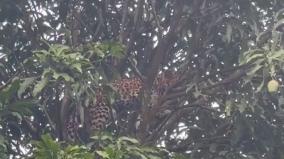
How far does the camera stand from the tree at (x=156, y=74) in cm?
362

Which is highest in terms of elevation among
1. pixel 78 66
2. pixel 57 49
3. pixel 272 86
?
pixel 57 49

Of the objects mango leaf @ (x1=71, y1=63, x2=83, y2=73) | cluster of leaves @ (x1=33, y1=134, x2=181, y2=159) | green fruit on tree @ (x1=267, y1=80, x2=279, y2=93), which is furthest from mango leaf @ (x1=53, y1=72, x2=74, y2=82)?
green fruit on tree @ (x1=267, y1=80, x2=279, y2=93)

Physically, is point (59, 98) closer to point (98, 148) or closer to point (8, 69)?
point (8, 69)

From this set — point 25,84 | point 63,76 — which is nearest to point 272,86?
point 63,76

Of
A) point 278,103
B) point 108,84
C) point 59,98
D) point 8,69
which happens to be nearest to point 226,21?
point 278,103

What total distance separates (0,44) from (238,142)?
182 centimetres

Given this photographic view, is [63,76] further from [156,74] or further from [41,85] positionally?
[156,74]

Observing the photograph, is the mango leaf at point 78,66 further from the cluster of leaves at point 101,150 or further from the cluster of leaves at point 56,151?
the cluster of leaves at point 56,151

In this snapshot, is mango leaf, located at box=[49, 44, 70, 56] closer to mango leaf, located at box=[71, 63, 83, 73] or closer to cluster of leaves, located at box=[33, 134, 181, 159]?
mango leaf, located at box=[71, 63, 83, 73]

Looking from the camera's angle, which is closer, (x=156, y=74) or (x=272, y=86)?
(x=272, y=86)

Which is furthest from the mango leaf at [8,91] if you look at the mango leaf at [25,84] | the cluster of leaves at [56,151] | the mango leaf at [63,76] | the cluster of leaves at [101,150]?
the cluster of leaves at [56,151]

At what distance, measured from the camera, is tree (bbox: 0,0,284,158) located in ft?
11.9

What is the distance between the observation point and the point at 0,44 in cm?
428

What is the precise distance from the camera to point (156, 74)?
4297 mm
